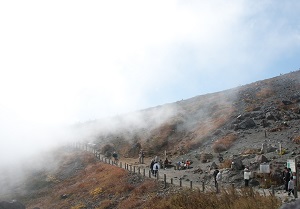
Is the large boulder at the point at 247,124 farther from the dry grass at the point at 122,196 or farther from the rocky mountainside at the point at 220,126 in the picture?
the dry grass at the point at 122,196

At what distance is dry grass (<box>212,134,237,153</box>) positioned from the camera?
1477 inches

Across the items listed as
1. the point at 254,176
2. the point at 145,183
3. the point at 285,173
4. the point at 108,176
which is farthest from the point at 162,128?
the point at 285,173

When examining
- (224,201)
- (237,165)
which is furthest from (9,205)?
(224,201)

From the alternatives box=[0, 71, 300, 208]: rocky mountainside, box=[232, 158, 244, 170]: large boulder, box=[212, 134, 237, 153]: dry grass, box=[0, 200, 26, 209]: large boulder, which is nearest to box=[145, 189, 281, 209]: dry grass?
box=[0, 71, 300, 208]: rocky mountainside

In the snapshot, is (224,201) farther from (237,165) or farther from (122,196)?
(122,196)

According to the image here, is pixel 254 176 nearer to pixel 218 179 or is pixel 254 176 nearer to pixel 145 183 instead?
pixel 218 179

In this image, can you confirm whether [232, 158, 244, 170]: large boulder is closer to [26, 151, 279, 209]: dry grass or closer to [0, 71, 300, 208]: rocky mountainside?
[0, 71, 300, 208]: rocky mountainside

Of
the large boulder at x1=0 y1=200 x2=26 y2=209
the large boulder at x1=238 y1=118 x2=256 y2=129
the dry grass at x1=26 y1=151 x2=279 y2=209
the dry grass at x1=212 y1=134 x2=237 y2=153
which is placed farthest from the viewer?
the large boulder at x1=238 y1=118 x2=256 y2=129

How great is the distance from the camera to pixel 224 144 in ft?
126

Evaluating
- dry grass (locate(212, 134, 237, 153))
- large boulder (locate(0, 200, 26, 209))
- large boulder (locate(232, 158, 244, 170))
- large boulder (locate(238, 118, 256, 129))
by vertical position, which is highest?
large boulder (locate(238, 118, 256, 129))

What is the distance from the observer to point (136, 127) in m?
65.8

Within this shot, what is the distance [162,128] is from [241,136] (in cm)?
1880

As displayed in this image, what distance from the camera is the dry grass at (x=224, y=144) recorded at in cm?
3752

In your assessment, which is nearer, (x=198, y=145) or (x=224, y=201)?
(x=224, y=201)
